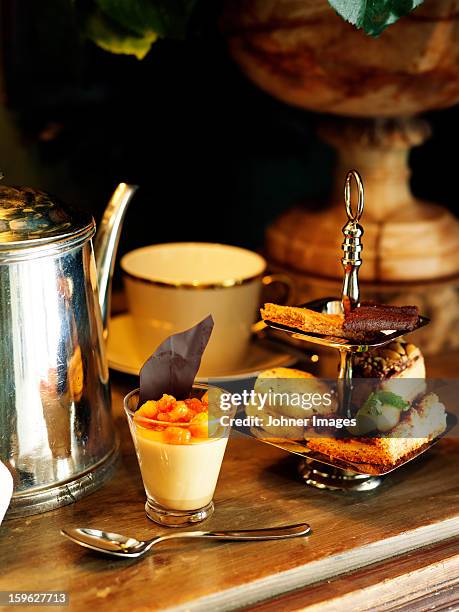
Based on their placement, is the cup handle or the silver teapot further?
the cup handle

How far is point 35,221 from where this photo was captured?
625mm

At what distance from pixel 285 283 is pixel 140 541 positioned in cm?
42

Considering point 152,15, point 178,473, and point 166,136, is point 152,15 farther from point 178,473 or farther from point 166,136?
point 178,473

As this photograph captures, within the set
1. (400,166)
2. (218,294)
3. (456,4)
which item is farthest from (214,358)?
(456,4)

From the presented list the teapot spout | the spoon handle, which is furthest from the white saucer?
the spoon handle

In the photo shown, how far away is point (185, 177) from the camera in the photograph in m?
1.19

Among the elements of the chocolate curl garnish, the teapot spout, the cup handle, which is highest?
the teapot spout

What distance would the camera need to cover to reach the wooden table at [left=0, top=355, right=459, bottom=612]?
0.55 metres

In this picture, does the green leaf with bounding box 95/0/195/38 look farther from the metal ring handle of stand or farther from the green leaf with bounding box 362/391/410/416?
the green leaf with bounding box 362/391/410/416

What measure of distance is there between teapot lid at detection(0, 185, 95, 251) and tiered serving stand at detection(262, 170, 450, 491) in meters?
0.16

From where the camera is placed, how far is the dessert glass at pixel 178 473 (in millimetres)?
611

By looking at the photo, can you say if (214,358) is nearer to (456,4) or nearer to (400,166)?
(400,166)

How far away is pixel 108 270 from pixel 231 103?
1.64 feet

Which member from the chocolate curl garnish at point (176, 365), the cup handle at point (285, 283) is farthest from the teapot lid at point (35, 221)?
the cup handle at point (285, 283)
